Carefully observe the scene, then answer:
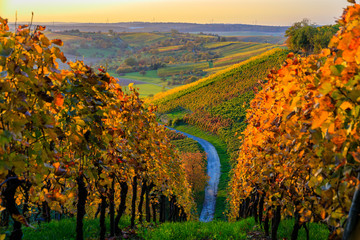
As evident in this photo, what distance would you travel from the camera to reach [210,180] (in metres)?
47.4

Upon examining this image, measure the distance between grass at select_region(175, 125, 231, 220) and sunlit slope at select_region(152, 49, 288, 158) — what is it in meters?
1.39

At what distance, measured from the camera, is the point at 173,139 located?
64.7 metres

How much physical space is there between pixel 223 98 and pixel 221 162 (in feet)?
90.2

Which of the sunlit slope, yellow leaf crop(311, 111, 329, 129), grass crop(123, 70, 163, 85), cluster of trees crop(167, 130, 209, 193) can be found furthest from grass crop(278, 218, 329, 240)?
grass crop(123, 70, 163, 85)

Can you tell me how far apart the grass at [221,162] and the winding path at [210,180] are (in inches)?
23.7

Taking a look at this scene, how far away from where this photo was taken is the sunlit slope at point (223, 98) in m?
68.8

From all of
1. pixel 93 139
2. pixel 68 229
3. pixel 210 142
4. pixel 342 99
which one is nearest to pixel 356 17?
pixel 342 99

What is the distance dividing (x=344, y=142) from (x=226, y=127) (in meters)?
64.4

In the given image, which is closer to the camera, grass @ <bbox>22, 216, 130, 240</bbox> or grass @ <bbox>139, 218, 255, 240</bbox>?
grass @ <bbox>22, 216, 130, 240</bbox>

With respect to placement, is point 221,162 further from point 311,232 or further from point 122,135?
point 122,135

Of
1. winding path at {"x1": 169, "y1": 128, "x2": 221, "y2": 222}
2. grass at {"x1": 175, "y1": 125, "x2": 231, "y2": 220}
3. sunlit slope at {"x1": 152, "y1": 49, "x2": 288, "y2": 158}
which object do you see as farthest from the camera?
sunlit slope at {"x1": 152, "y1": 49, "x2": 288, "y2": 158}

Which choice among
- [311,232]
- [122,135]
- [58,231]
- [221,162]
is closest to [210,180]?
[221,162]

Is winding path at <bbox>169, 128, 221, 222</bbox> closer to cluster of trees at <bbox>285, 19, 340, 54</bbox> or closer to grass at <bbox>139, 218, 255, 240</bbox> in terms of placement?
grass at <bbox>139, 218, 255, 240</bbox>

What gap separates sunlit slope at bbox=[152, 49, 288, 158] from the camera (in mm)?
68750
